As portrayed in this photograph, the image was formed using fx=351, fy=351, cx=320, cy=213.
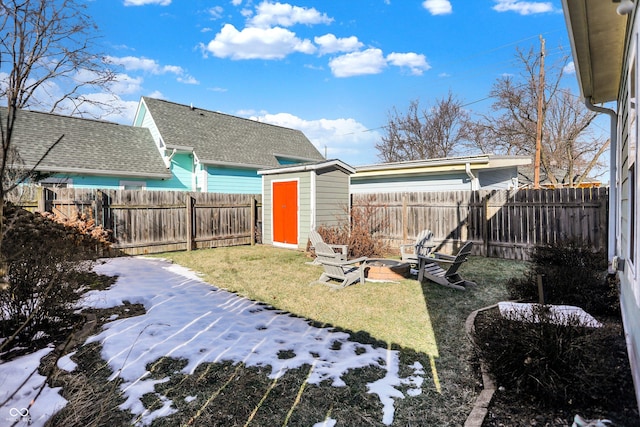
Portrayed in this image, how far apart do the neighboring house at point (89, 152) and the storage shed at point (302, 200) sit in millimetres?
5589

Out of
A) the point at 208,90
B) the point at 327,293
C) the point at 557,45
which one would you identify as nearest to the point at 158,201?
the point at 327,293

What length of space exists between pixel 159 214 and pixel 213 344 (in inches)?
319

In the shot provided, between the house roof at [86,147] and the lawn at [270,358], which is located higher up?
the house roof at [86,147]

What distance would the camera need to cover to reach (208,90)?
69.3 feet

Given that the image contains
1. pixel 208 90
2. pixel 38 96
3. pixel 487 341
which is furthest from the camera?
pixel 208 90

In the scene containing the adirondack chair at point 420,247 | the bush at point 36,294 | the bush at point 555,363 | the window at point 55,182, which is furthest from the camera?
the window at point 55,182

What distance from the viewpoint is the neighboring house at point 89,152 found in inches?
487

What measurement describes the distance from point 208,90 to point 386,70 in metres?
14.6

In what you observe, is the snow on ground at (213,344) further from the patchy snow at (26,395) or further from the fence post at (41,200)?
the fence post at (41,200)

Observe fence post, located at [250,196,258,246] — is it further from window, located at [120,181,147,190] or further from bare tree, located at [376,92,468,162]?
bare tree, located at [376,92,468,162]

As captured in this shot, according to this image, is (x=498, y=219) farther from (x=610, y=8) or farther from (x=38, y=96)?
(x=38, y=96)

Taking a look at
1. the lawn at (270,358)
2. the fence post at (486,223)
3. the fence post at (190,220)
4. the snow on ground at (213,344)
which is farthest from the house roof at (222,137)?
the snow on ground at (213,344)

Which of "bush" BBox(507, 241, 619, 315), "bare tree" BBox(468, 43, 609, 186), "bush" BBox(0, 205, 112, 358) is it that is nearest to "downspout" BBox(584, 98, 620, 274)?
"bush" BBox(507, 241, 619, 315)

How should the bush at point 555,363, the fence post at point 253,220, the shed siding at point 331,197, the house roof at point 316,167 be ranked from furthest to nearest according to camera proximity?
1. the fence post at point 253,220
2. the shed siding at point 331,197
3. the house roof at point 316,167
4. the bush at point 555,363
